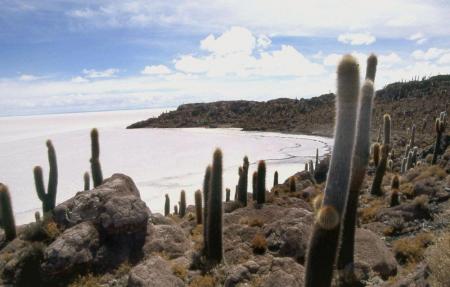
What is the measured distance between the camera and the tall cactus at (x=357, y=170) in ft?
30.3

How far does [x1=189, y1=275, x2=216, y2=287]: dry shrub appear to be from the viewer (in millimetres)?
10383

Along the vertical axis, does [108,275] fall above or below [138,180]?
above

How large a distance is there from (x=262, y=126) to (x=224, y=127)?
13.5 metres

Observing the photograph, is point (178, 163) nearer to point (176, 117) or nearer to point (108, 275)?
point (108, 275)

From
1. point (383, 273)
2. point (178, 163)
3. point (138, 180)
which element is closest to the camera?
point (383, 273)

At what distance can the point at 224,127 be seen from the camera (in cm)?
11494

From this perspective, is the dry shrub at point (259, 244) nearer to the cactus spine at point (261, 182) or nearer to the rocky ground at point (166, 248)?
the rocky ground at point (166, 248)

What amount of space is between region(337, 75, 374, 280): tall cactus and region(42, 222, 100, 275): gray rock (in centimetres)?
691

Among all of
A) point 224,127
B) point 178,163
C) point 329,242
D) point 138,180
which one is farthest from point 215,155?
point 224,127

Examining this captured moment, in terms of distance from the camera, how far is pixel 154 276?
31.6 ft

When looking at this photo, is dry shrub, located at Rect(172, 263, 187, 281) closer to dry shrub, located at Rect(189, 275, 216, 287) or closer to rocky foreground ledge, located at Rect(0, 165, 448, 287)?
rocky foreground ledge, located at Rect(0, 165, 448, 287)

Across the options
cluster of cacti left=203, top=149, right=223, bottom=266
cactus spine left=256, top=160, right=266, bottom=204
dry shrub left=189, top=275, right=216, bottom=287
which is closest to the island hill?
cactus spine left=256, top=160, right=266, bottom=204

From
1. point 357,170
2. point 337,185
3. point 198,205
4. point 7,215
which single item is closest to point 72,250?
point 7,215

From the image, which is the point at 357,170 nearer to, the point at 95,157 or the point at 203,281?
the point at 203,281
